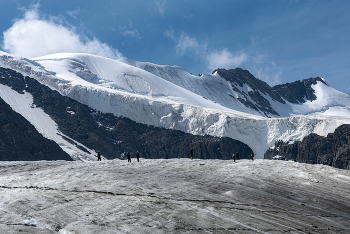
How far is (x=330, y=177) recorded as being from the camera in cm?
2484

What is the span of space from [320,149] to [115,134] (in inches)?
2852

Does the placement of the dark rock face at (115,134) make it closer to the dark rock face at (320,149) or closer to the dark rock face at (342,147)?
the dark rock face at (320,149)

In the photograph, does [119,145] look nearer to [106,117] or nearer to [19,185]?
[106,117]

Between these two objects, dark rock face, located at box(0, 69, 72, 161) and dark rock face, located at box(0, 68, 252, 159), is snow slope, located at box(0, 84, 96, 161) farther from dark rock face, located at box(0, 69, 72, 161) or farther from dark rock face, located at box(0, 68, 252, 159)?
dark rock face, located at box(0, 69, 72, 161)

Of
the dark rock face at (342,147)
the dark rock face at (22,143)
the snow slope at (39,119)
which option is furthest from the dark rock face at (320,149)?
the dark rock face at (22,143)

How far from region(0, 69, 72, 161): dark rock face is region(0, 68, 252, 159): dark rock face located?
59.2ft

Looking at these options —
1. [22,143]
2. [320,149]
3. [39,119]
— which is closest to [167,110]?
[39,119]

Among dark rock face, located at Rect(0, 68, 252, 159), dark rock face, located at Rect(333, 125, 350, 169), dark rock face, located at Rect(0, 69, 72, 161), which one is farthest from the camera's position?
dark rock face, located at Rect(0, 68, 252, 159)

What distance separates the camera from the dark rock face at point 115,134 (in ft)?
359

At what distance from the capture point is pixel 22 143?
8769cm

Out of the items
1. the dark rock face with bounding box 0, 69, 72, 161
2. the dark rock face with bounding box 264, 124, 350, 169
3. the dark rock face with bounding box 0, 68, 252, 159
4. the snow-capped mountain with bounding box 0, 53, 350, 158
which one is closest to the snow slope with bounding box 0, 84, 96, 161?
the dark rock face with bounding box 0, 68, 252, 159

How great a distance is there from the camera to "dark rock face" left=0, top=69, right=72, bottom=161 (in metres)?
83.7

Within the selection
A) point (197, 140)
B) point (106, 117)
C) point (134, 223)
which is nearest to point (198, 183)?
point (134, 223)

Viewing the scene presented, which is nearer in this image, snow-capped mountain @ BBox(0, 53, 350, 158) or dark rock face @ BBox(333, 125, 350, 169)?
dark rock face @ BBox(333, 125, 350, 169)
